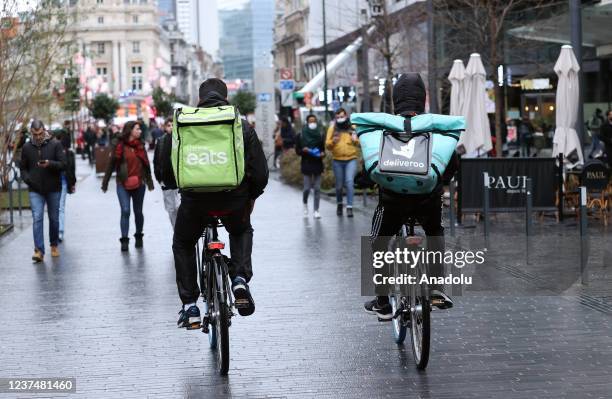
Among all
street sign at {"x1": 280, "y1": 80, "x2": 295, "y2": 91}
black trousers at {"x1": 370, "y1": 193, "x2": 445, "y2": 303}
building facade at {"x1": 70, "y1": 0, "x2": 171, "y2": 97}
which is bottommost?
black trousers at {"x1": 370, "y1": 193, "x2": 445, "y2": 303}

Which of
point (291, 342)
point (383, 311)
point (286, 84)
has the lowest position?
point (291, 342)

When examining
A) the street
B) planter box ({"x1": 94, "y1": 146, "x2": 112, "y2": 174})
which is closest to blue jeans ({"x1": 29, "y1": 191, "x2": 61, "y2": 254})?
the street

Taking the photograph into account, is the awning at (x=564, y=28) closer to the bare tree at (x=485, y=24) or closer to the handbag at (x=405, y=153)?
the bare tree at (x=485, y=24)

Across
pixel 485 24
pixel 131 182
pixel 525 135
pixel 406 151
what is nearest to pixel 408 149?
pixel 406 151

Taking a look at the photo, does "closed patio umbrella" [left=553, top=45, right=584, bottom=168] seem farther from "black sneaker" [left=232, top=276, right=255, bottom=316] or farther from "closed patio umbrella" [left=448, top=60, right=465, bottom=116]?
"black sneaker" [left=232, top=276, right=255, bottom=316]

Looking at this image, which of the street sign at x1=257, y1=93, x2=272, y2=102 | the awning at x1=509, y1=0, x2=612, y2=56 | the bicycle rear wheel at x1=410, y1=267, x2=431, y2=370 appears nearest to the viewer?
the bicycle rear wheel at x1=410, y1=267, x2=431, y2=370

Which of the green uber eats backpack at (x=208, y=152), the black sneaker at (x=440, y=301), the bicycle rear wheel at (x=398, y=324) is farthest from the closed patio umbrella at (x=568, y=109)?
the green uber eats backpack at (x=208, y=152)

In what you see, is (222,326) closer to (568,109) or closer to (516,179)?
(516,179)

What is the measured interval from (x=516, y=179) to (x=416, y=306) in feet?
31.9

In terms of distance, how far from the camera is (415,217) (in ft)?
27.3

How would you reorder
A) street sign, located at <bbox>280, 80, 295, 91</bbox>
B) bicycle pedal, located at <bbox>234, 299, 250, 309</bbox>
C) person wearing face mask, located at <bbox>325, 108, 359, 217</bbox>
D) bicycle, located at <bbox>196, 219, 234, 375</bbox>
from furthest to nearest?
street sign, located at <bbox>280, 80, 295, 91</bbox> → person wearing face mask, located at <bbox>325, 108, 359, 217</bbox> → bicycle pedal, located at <bbox>234, 299, 250, 309</bbox> → bicycle, located at <bbox>196, 219, 234, 375</bbox>

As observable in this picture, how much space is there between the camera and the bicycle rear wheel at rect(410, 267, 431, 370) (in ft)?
25.7

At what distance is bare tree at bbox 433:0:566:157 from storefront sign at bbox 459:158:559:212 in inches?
277

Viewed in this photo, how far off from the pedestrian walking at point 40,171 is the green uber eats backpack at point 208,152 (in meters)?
8.00
